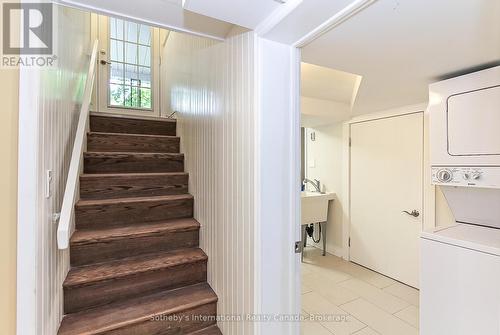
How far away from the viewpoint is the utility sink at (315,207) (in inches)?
122

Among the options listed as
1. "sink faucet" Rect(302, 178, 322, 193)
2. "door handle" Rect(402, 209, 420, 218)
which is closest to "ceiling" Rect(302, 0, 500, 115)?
"door handle" Rect(402, 209, 420, 218)

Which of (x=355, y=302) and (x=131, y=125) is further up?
(x=131, y=125)

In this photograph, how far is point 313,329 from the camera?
77.4 inches

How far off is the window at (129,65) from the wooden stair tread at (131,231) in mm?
2474

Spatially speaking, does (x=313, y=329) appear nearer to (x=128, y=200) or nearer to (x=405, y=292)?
(x=405, y=292)

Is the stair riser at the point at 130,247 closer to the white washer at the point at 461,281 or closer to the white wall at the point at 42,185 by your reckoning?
the white wall at the point at 42,185

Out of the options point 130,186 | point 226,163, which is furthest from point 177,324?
point 130,186

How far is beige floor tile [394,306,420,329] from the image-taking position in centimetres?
202

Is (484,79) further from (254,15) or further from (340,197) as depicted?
(340,197)

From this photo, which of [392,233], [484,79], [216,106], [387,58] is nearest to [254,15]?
[216,106]

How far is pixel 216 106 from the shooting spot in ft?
5.63

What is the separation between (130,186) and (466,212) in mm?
2747

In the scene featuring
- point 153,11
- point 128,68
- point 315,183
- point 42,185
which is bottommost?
point 315,183

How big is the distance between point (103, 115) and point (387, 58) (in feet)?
8.78
